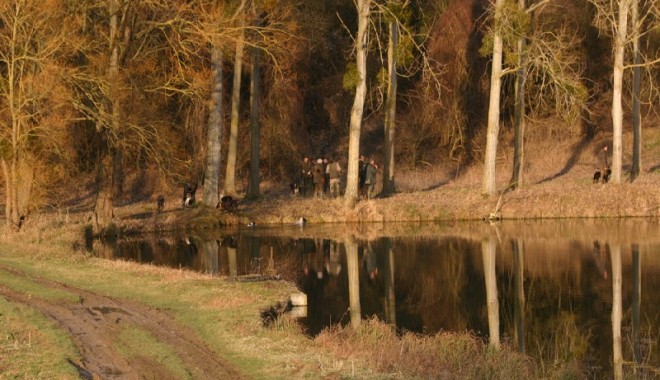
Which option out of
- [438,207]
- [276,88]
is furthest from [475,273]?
[276,88]

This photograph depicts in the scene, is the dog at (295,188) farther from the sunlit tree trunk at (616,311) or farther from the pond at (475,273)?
the sunlit tree trunk at (616,311)

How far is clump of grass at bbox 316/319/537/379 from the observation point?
14805mm

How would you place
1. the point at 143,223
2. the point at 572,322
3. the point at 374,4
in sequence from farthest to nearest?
the point at 374,4, the point at 143,223, the point at 572,322

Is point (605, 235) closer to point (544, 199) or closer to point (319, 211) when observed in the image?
point (544, 199)

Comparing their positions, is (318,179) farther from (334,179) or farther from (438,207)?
(438,207)

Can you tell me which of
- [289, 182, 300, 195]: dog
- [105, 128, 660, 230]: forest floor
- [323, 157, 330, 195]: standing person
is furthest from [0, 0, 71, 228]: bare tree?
[323, 157, 330, 195]: standing person

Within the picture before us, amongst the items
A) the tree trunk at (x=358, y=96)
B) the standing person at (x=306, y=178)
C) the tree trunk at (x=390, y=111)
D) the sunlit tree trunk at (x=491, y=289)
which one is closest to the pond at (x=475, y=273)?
the sunlit tree trunk at (x=491, y=289)

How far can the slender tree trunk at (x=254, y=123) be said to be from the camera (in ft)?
142

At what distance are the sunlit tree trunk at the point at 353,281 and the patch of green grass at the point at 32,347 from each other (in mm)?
5948

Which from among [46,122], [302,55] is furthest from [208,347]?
[302,55]

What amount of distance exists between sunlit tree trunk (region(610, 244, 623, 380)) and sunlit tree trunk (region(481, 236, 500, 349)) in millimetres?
2024

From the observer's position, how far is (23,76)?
104ft

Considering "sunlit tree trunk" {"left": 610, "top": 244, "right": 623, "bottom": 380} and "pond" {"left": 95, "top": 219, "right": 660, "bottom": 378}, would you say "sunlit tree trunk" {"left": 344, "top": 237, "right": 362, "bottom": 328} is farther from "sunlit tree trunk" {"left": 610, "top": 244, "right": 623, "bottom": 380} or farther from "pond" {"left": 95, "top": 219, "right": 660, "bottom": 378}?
"sunlit tree trunk" {"left": 610, "top": 244, "right": 623, "bottom": 380}

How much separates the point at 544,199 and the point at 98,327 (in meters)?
27.6
